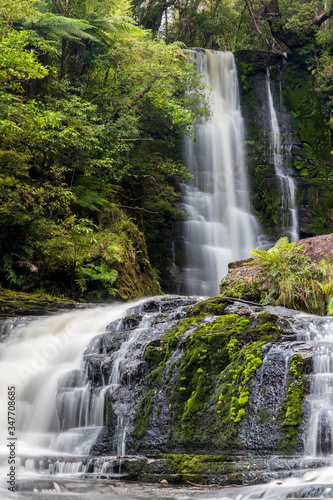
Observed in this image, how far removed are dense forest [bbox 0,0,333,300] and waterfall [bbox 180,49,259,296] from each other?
0.96 meters

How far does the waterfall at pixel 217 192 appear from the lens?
16.8 m

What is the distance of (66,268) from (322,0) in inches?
827

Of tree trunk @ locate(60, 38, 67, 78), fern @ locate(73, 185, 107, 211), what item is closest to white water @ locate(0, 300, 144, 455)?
fern @ locate(73, 185, 107, 211)

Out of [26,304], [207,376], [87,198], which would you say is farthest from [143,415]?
[87,198]

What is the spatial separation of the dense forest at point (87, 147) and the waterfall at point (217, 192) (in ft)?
3.16

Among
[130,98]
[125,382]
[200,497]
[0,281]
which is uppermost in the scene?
[130,98]

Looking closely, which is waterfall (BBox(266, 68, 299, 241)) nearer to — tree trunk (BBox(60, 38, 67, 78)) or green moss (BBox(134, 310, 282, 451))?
tree trunk (BBox(60, 38, 67, 78))

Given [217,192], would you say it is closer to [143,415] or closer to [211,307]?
[211,307]

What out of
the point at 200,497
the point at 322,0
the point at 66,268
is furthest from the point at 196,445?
the point at 322,0

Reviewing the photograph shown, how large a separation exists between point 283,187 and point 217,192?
3.19 m

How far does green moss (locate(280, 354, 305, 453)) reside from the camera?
503 centimetres

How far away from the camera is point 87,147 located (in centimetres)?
1355

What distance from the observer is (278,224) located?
19.5 meters

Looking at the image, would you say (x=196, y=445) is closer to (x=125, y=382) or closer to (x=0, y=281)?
(x=125, y=382)
